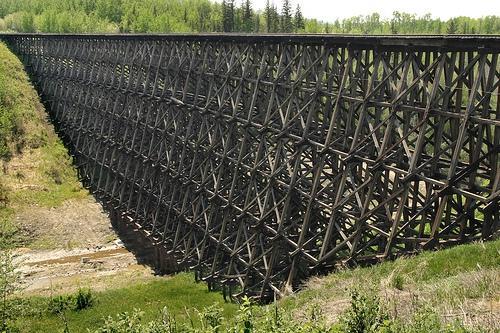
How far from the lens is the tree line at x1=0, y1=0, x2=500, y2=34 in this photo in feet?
Result: 269

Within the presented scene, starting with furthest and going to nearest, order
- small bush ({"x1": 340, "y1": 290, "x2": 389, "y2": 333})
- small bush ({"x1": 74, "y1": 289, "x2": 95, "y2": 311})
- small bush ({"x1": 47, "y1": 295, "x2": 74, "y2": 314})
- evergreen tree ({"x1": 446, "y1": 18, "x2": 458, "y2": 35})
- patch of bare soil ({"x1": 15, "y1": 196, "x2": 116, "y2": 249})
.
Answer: evergreen tree ({"x1": 446, "y1": 18, "x2": 458, "y2": 35}) < patch of bare soil ({"x1": 15, "y1": 196, "x2": 116, "y2": 249}) < small bush ({"x1": 74, "y1": 289, "x2": 95, "y2": 311}) < small bush ({"x1": 47, "y1": 295, "x2": 74, "y2": 314}) < small bush ({"x1": 340, "y1": 290, "x2": 389, "y2": 333})

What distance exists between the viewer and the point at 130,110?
28.5 m

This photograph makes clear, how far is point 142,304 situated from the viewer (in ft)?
60.1

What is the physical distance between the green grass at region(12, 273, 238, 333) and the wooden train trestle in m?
0.95

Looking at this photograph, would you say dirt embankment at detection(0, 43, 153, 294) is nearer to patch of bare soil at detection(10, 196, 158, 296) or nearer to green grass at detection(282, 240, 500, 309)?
patch of bare soil at detection(10, 196, 158, 296)

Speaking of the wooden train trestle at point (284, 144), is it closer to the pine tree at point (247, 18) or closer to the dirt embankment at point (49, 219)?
the dirt embankment at point (49, 219)

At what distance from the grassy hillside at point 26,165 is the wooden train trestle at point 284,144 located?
141 cm

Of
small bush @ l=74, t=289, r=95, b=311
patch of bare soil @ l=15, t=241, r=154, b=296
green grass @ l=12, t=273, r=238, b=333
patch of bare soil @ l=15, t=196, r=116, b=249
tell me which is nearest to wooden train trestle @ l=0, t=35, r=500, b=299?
green grass @ l=12, t=273, r=238, b=333

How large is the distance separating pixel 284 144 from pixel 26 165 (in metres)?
22.6

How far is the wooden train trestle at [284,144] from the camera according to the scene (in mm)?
11680

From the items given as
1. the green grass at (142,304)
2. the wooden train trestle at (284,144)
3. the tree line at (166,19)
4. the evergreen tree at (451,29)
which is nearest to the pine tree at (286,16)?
the tree line at (166,19)

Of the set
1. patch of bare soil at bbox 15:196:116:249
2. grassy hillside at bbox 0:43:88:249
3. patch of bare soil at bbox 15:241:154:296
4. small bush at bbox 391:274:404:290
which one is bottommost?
patch of bare soil at bbox 15:241:154:296

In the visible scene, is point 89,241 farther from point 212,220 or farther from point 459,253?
point 459,253

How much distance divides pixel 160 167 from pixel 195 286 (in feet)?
22.4
